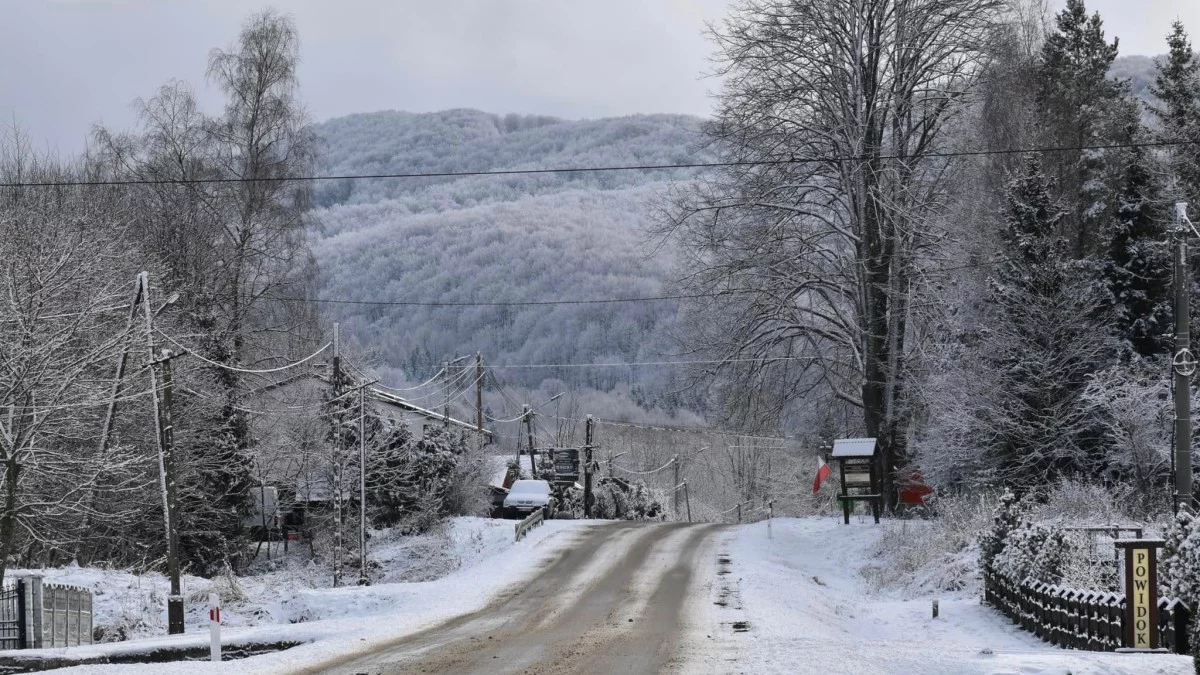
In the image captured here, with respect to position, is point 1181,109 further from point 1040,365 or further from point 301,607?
point 301,607

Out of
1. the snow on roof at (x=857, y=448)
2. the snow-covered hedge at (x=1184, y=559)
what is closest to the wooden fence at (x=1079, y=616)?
the snow-covered hedge at (x=1184, y=559)

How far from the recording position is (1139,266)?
35.5 metres

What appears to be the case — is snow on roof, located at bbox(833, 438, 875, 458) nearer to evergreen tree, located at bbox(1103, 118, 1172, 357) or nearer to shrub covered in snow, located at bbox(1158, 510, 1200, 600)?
evergreen tree, located at bbox(1103, 118, 1172, 357)

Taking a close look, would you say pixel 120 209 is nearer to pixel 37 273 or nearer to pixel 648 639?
pixel 37 273

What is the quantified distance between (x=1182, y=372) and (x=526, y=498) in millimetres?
32993

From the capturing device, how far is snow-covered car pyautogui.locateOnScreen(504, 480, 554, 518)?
51.8 meters

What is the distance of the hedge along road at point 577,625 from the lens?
50.9 ft

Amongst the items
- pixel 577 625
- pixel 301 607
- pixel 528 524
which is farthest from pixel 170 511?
pixel 528 524

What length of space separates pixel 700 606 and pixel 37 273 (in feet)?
56.0

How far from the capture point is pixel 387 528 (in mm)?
47719

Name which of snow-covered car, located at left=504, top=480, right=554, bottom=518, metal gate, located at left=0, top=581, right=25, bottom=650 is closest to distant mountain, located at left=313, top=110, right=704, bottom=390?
snow-covered car, located at left=504, top=480, right=554, bottom=518

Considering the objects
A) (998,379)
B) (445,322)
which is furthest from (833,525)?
(445,322)

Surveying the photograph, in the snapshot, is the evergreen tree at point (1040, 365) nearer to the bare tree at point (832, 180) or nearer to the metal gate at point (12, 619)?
the bare tree at point (832, 180)

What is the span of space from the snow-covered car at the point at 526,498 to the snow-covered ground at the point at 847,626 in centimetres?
1751
